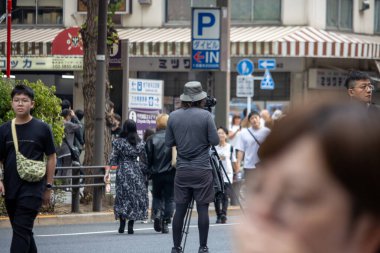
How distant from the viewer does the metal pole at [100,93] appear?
60.7 feet

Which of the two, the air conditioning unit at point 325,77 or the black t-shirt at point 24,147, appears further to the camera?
the air conditioning unit at point 325,77

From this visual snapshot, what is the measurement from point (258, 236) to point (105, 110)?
59.3 ft

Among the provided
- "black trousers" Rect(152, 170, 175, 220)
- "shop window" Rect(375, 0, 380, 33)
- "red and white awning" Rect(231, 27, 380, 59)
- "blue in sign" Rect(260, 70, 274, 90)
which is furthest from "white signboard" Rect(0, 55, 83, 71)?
"black trousers" Rect(152, 170, 175, 220)

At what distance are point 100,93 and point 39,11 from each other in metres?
17.9

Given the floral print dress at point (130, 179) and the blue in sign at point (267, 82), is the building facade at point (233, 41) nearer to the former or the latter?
the blue in sign at point (267, 82)

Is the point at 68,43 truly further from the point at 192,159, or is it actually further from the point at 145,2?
the point at 192,159

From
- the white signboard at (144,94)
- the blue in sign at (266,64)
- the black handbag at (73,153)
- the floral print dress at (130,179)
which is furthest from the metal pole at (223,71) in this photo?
the blue in sign at (266,64)

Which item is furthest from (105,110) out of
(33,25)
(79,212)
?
(33,25)

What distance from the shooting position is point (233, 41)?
32.8m

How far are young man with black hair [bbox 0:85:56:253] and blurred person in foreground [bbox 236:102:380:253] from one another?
838cm

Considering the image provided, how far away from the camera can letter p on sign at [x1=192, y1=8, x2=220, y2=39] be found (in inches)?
864

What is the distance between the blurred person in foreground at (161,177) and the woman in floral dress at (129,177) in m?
0.14

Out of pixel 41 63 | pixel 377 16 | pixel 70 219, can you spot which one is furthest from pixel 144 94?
pixel 377 16

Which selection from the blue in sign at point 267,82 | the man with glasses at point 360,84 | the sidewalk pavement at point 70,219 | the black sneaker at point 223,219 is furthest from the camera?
the blue in sign at point 267,82
